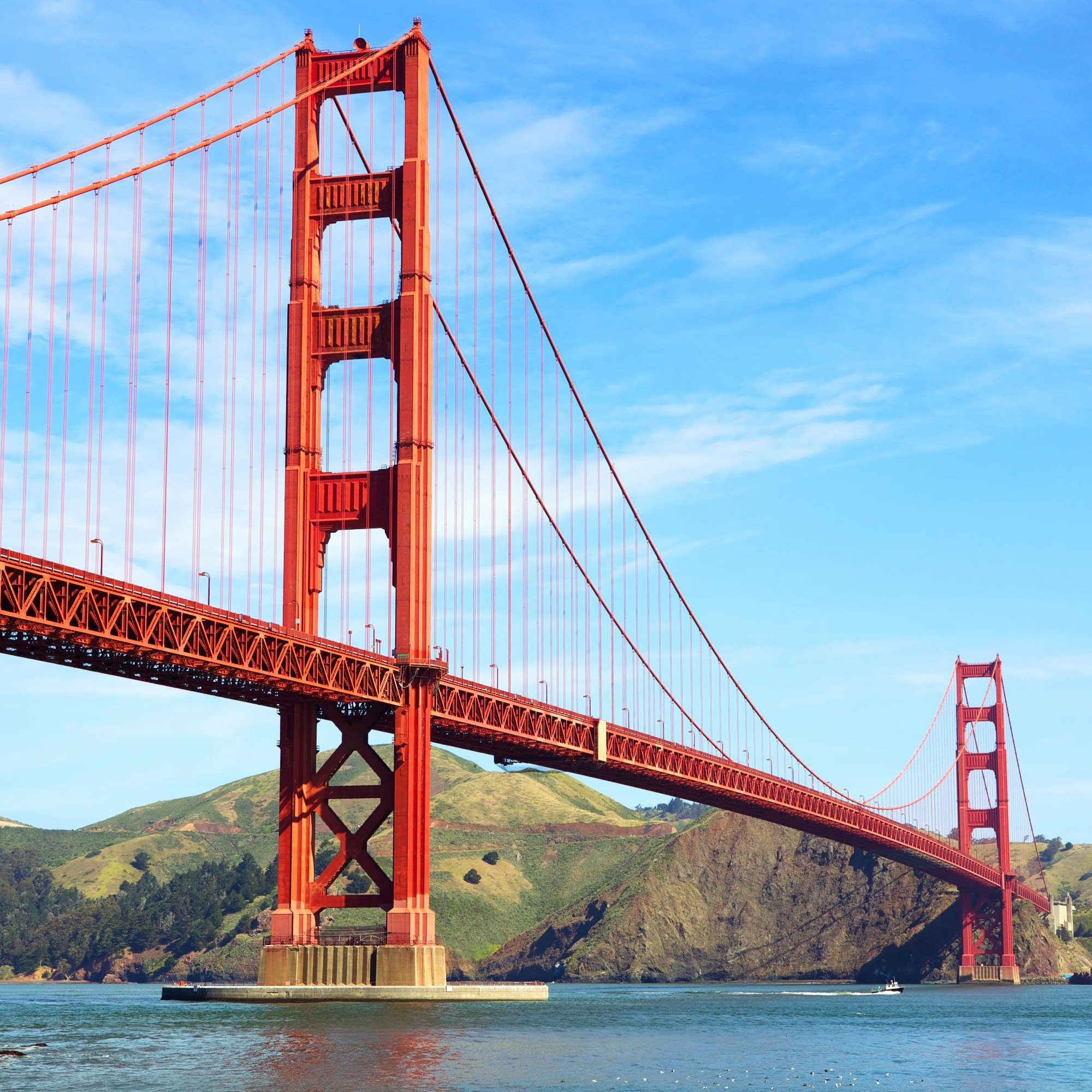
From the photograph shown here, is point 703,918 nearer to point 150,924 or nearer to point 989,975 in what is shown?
point 989,975

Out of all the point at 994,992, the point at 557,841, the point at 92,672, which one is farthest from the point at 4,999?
the point at 557,841

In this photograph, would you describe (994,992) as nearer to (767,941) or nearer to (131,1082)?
(767,941)

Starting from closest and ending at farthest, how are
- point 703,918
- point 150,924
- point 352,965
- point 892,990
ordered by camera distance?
point 352,965 → point 892,990 → point 703,918 → point 150,924

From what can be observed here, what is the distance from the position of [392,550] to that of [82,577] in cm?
1934

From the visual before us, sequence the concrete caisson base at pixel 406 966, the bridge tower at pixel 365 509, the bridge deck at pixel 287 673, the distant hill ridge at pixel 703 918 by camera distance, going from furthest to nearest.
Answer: the distant hill ridge at pixel 703 918 → the bridge tower at pixel 365 509 → the concrete caisson base at pixel 406 966 → the bridge deck at pixel 287 673

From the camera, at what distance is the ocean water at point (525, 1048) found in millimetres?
39312

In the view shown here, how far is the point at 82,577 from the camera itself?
48375 millimetres

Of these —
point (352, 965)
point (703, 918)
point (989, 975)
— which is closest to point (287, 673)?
point (352, 965)

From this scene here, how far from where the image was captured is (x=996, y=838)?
153375mm

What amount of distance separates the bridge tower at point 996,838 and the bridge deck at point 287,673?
47110mm

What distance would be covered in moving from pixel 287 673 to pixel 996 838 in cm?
10692

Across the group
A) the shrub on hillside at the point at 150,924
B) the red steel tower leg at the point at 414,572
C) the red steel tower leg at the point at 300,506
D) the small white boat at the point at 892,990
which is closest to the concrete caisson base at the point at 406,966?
the red steel tower leg at the point at 414,572

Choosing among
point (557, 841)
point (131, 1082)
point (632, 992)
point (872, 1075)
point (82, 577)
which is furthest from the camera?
point (557, 841)

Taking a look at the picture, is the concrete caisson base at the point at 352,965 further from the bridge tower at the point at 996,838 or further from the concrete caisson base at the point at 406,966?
the bridge tower at the point at 996,838
